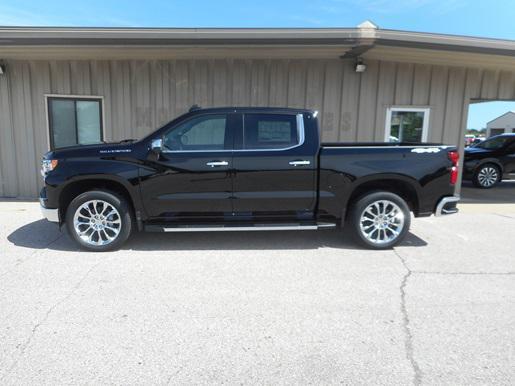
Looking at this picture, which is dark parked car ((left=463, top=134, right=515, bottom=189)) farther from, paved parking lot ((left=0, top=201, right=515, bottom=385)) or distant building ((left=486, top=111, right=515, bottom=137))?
distant building ((left=486, top=111, right=515, bottom=137))

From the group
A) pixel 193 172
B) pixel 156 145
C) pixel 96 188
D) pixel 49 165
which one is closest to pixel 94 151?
pixel 96 188

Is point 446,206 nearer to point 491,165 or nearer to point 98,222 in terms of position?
point 98,222

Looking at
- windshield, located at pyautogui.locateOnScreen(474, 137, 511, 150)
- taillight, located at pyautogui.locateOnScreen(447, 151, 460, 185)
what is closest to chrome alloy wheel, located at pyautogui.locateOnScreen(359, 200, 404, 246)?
taillight, located at pyautogui.locateOnScreen(447, 151, 460, 185)

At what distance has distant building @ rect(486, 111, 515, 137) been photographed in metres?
23.7

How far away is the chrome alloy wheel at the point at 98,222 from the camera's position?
4.93 meters

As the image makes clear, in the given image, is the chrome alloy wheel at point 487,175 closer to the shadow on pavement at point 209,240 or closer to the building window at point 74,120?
the shadow on pavement at point 209,240

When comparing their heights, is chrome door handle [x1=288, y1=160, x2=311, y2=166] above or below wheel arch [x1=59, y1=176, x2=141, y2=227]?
above

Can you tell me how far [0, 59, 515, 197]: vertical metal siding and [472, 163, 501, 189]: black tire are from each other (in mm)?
3902

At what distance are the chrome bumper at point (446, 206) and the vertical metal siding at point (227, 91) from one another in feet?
12.0

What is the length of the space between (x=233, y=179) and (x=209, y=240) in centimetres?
117

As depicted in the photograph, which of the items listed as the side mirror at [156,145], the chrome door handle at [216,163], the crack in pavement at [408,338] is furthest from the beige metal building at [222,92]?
the crack in pavement at [408,338]

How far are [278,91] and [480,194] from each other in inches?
258

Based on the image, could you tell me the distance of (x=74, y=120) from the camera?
27.6 ft

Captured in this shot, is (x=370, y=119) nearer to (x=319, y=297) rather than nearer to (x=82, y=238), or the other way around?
(x=319, y=297)
